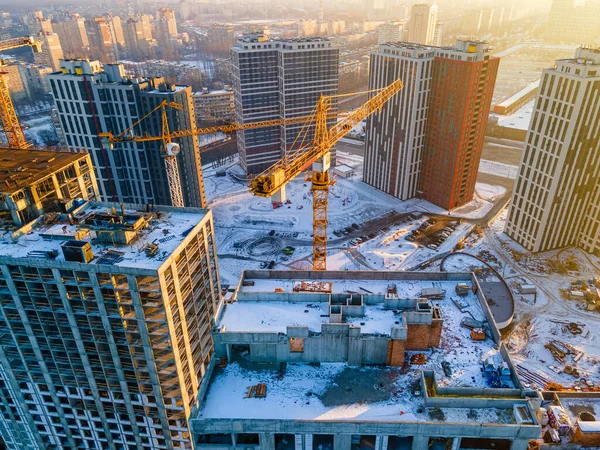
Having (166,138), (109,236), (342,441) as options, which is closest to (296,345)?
(342,441)

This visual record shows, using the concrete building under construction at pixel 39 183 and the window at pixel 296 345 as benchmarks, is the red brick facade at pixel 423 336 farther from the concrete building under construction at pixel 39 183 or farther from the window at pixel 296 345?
the concrete building under construction at pixel 39 183

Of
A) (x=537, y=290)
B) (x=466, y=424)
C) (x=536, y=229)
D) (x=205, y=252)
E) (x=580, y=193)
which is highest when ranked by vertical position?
(x=466, y=424)

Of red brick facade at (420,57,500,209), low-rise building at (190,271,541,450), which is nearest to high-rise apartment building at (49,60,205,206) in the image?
red brick facade at (420,57,500,209)

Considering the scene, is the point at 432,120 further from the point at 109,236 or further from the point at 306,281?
the point at 109,236

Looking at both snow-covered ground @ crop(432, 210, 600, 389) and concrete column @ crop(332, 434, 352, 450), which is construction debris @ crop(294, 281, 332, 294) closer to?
concrete column @ crop(332, 434, 352, 450)

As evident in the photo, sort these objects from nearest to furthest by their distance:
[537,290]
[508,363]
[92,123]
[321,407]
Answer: [321,407] → [508,363] → [537,290] → [92,123]

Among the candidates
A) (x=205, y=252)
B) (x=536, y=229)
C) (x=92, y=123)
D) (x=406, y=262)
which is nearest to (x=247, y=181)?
(x=92, y=123)

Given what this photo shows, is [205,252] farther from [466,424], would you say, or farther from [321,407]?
[466,424]
